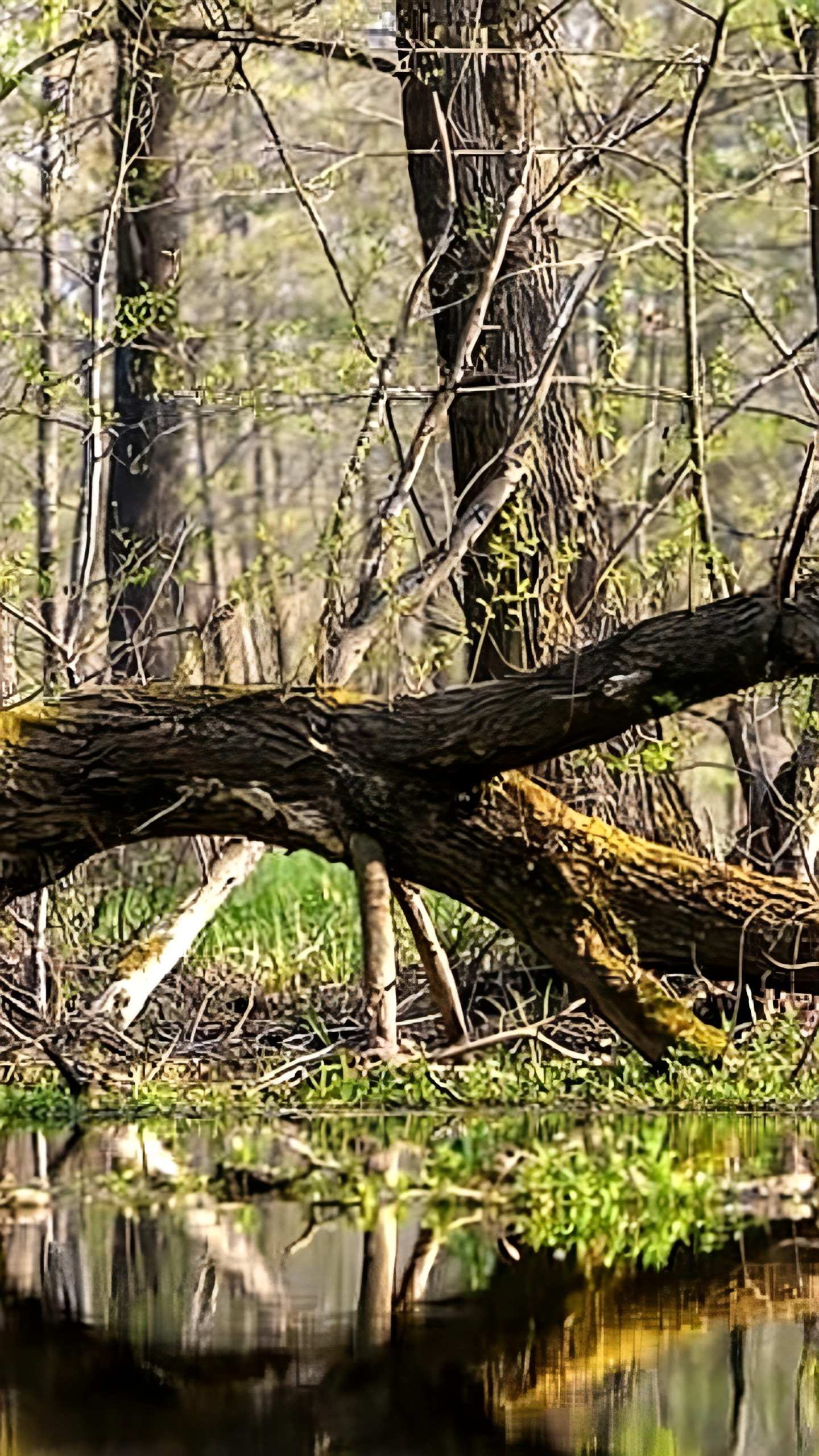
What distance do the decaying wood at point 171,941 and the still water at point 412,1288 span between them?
1.74 metres

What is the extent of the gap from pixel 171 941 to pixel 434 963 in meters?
1.49

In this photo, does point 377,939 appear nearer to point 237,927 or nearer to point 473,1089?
point 473,1089

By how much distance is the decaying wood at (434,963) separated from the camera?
7758 millimetres

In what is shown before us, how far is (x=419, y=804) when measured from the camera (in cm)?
730

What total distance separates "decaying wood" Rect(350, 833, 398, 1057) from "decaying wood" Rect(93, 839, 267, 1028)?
1.22 metres

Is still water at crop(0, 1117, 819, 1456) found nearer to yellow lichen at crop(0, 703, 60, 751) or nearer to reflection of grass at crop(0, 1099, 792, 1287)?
reflection of grass at crop(0, 1099, 792, 1287)

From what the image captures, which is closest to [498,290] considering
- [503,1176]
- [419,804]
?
[419,804]

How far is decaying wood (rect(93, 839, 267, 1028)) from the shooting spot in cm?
829

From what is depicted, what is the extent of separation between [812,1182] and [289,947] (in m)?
4.84

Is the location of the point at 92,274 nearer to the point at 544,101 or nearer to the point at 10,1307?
the point at 544,101

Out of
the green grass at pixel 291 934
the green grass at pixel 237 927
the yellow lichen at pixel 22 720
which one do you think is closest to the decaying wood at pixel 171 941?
the green grass at pixel 237 927

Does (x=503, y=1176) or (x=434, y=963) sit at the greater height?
(x=434, y=963)

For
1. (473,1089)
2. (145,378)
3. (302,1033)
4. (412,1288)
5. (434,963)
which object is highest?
(145,378)

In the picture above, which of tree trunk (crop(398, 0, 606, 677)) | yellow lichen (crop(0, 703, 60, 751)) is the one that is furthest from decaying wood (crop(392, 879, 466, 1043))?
yellow lichen (crop(0, 703, 60, 751))
